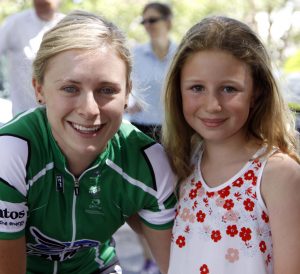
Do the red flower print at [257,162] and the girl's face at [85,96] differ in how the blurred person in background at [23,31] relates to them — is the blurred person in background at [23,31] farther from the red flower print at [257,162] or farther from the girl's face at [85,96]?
the red flower print at [257,162]

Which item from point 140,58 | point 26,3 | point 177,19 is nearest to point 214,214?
point 140,58

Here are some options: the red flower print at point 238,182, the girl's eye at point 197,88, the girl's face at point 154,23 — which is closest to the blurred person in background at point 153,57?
the girl's face at point 154,23

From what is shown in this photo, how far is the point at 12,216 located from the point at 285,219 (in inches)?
37.3

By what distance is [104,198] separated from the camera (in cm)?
235

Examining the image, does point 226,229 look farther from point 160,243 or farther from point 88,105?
point 88,105

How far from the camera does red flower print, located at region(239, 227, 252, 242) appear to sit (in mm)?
2172

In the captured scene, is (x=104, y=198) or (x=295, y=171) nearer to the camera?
(x=295, y=171)

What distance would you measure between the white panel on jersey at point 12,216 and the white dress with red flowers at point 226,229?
23.0 inches

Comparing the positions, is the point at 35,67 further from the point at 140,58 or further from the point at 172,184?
the point at 140,58

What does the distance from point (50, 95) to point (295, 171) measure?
2.95ft

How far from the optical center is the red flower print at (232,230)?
7.22 ft

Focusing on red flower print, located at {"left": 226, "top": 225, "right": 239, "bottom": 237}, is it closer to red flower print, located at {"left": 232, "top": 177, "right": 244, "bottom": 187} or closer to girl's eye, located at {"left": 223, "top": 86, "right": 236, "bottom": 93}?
red flower print, located at {"left": 232, "top": 177, "right": 244, "bottom": 187}

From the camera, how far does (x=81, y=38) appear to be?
2.19 m

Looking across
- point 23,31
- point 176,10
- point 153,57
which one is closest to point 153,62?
point 153,57
